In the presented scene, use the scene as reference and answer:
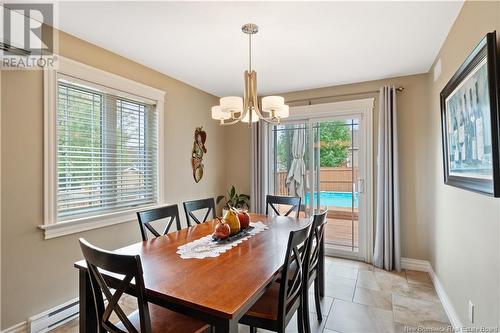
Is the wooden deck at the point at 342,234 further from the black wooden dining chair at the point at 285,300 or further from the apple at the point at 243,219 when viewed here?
the black wooden dining chair at the point at 285,300

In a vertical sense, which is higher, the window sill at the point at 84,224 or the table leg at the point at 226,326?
the window sill at the point at 84,224

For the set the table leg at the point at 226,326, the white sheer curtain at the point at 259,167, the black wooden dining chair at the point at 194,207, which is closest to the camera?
the table leg at the point at 226,326

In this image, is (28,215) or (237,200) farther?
(237,200)

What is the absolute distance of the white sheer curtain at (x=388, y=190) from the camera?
10.9 ft

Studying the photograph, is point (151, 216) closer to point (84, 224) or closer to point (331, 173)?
point (84, 224)

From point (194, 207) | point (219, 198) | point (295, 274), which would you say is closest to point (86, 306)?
point (295, 274)

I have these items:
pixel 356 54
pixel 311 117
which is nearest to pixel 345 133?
pixel 311 117

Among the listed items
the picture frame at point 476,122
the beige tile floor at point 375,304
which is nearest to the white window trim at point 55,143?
the beige tile floor at point 375,304

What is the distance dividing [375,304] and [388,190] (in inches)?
56.0

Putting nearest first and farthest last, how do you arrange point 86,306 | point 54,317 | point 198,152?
point 86,306 → point 54,317 → point 198,152

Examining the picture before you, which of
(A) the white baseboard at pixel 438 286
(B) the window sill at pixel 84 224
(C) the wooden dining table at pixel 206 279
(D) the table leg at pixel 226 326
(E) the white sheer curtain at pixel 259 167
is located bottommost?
(A) the white baseboard at pixel 438 286

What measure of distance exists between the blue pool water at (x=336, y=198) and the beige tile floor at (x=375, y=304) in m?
0.91

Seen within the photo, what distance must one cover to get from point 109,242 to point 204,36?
2.23 meters

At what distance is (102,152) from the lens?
2.67 metres
